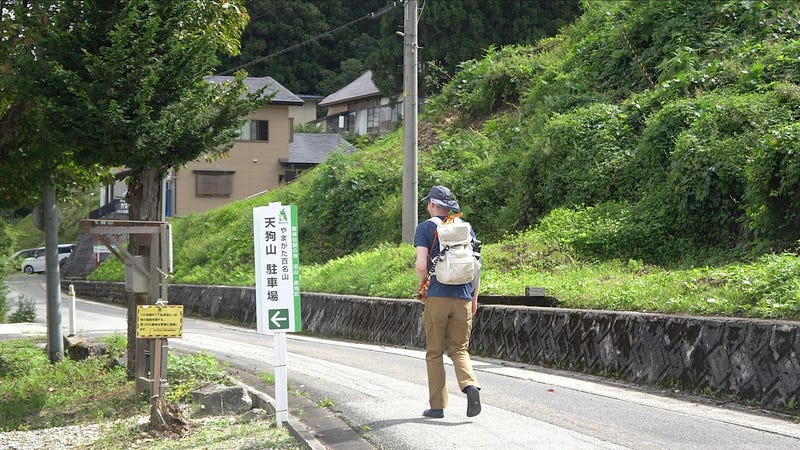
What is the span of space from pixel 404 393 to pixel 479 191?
46.3 ft

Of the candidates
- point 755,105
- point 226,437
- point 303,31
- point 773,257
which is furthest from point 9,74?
point 303,31

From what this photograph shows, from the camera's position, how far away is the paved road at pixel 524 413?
7016mm

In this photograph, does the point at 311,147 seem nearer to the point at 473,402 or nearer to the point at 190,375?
the point at 190,375

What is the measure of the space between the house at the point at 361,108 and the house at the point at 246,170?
686cm

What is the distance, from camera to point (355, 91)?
56.0 metres

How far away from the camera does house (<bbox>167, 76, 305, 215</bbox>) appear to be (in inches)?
1858

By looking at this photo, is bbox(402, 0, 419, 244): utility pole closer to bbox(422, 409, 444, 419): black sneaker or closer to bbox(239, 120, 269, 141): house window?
bbox(422, 409, 444, 419): black sneaker

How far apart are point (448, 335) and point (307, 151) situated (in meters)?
44.2

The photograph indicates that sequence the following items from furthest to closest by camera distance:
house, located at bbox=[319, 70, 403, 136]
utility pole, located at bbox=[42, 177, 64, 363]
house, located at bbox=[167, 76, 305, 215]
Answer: house, located at bbox=[319, 70, 403, 136], house, located at bbox=[167, 76, 305, 215], utility pole, located at bbox=[42, 177, 64, 363]

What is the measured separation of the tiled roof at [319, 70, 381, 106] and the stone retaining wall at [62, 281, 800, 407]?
39185 millimetres

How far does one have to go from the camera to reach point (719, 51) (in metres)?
20.3

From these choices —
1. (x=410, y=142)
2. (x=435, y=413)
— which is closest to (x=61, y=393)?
(x=435, y=413)

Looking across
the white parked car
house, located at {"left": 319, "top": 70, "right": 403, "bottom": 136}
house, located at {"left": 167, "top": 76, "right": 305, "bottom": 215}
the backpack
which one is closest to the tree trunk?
the backpack

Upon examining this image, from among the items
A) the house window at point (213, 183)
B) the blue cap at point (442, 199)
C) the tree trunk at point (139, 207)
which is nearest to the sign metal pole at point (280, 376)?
the blue cap at point (442, 199)
